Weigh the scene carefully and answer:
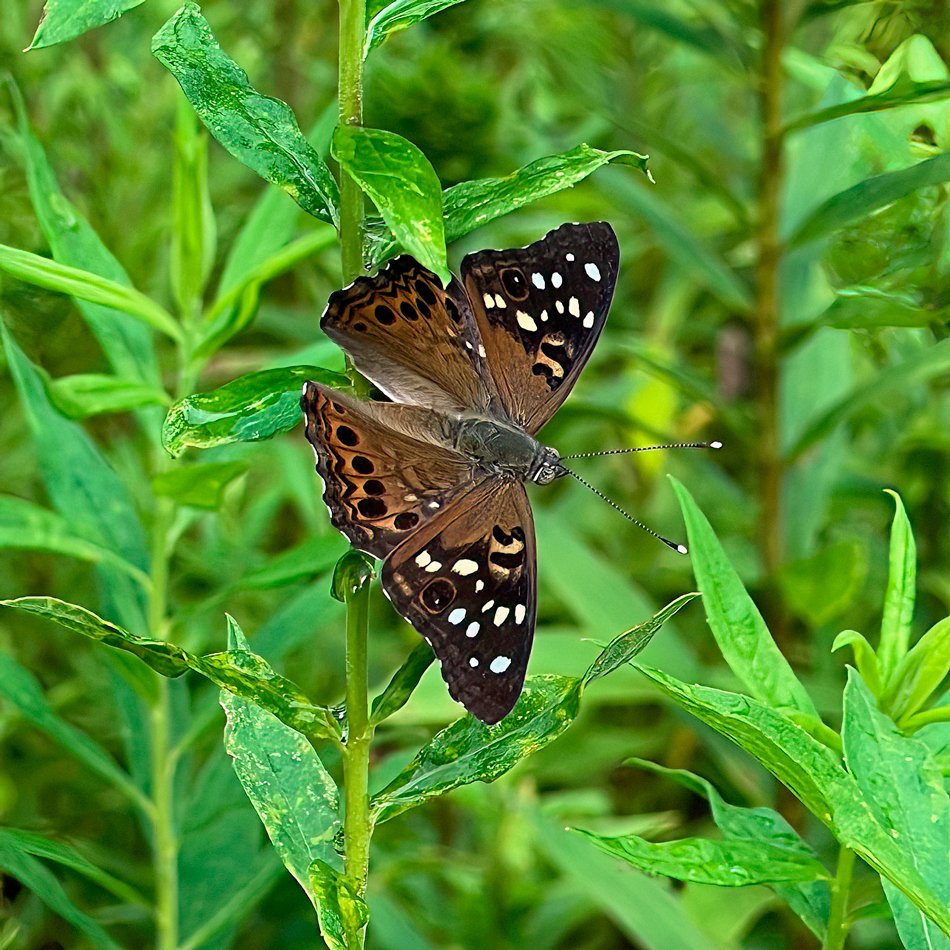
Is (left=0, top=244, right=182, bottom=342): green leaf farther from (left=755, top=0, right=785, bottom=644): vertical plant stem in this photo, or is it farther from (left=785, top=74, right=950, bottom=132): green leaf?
(left=755, top=0, right=785, bottom=644): vertical plant stem

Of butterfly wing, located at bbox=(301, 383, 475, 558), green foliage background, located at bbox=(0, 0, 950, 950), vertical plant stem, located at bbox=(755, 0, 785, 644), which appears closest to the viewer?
butterfly wing, located at bbox=(301, 383, 475, 558)

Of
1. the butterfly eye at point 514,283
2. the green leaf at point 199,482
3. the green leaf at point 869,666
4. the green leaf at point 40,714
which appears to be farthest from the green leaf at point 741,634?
the green leaf at point 40,714

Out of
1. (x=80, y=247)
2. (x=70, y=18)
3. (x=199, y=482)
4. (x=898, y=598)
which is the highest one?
(x=70, y=18)

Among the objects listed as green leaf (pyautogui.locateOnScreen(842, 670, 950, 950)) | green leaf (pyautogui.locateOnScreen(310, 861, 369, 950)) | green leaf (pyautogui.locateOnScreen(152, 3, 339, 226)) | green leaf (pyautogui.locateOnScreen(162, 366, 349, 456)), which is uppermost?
green leaf (pyautogui.locateOnScreen(152, 3, 339, 226))

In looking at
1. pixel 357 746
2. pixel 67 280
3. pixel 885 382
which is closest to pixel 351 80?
pixel 67 280

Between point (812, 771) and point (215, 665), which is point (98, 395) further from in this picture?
point (812, 771)

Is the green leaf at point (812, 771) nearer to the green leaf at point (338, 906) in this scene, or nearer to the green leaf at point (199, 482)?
the green leaf at point (338, 906)

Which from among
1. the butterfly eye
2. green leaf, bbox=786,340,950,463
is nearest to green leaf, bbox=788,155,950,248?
green leaf, bbox=786,340,950,463
